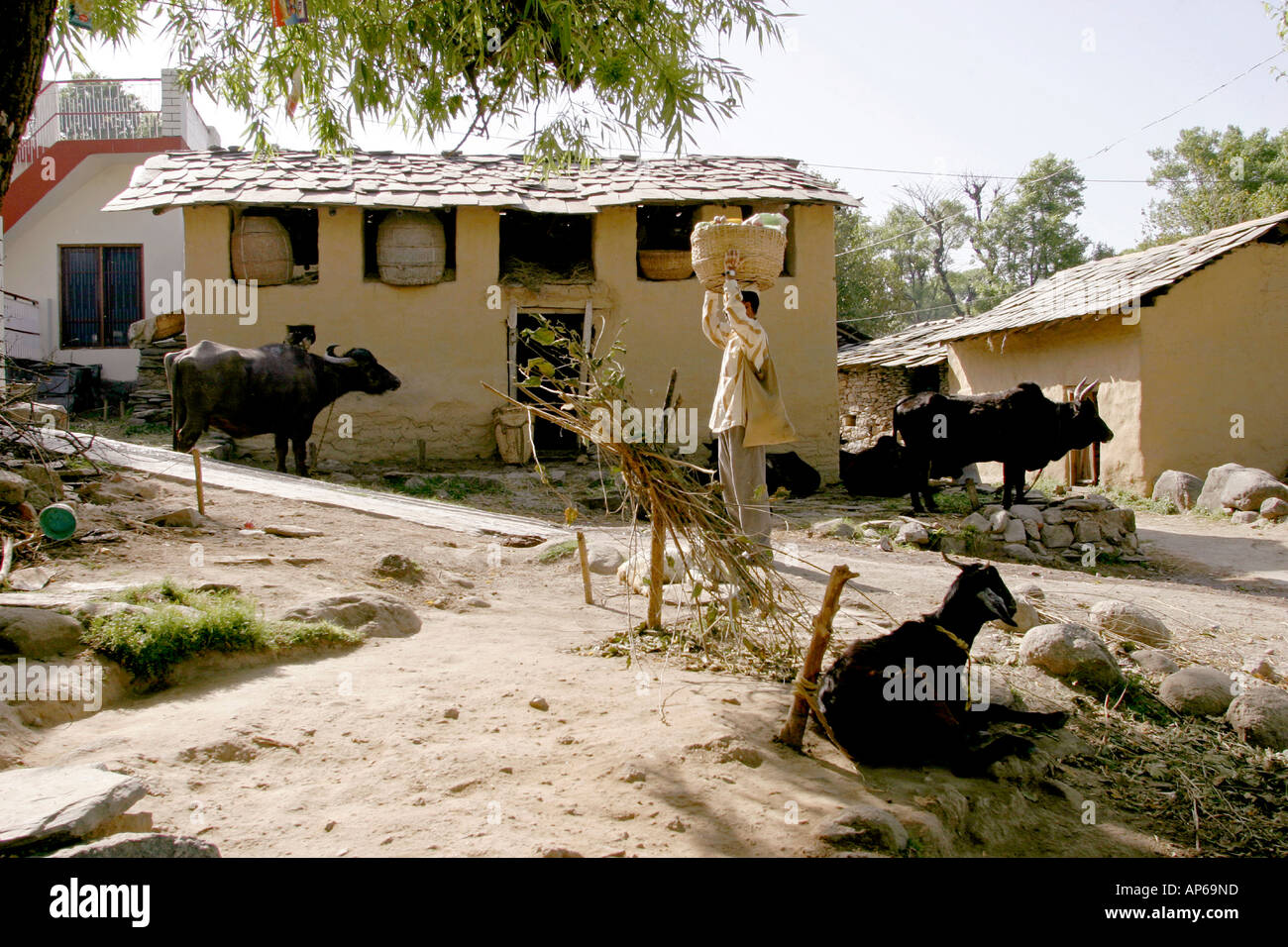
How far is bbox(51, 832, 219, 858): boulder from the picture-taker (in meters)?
2.18

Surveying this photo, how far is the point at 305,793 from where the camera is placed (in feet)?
9.49

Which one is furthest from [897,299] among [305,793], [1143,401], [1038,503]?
[305,793]

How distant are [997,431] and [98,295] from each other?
17268mm

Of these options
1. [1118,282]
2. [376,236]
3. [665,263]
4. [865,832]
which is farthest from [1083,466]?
[865,832]

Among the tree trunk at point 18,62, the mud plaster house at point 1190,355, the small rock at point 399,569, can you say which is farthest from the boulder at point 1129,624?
the mud plaster house at point 1190,355

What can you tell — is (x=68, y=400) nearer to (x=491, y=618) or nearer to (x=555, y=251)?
(x=555, y=251)

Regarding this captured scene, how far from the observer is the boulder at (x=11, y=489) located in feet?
18.7

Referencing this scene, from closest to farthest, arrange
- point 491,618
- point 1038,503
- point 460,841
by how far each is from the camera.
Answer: point 460,841 < point 491,618 < point 1038,503

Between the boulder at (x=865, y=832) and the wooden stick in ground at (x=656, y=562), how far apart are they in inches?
67.0

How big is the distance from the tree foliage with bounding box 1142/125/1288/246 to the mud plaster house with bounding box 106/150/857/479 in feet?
31.0

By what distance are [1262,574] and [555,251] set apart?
11.0 metres

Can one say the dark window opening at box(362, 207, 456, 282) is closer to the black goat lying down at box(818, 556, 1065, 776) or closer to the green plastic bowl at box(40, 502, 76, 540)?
the green plastic bowl at box(40, 502, 76, 540)

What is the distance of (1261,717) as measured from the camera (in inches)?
171

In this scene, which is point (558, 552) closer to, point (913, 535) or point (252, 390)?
point (913, 535)
